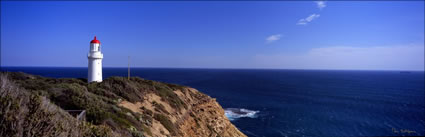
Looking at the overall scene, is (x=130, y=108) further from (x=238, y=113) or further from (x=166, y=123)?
(x=238, y=113)

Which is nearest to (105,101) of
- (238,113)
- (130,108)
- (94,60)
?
(130,108)

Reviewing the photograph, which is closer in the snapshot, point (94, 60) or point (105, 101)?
point (105, 101)

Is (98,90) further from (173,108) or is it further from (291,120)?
(291,120)

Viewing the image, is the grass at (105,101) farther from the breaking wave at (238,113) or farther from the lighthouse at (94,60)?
the breaking wave at (238,113)

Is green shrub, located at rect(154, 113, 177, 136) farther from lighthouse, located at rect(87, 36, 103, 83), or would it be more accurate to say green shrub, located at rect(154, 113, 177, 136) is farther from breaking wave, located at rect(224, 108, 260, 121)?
breaking wave, located at rect(224, 108, 260, 121)

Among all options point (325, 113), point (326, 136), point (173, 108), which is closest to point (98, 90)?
point (173, 108)

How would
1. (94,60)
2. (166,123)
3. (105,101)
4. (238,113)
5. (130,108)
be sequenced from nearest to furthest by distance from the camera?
(105,101)
(166,123)
(130,108)
(94,60)
(238,113)
